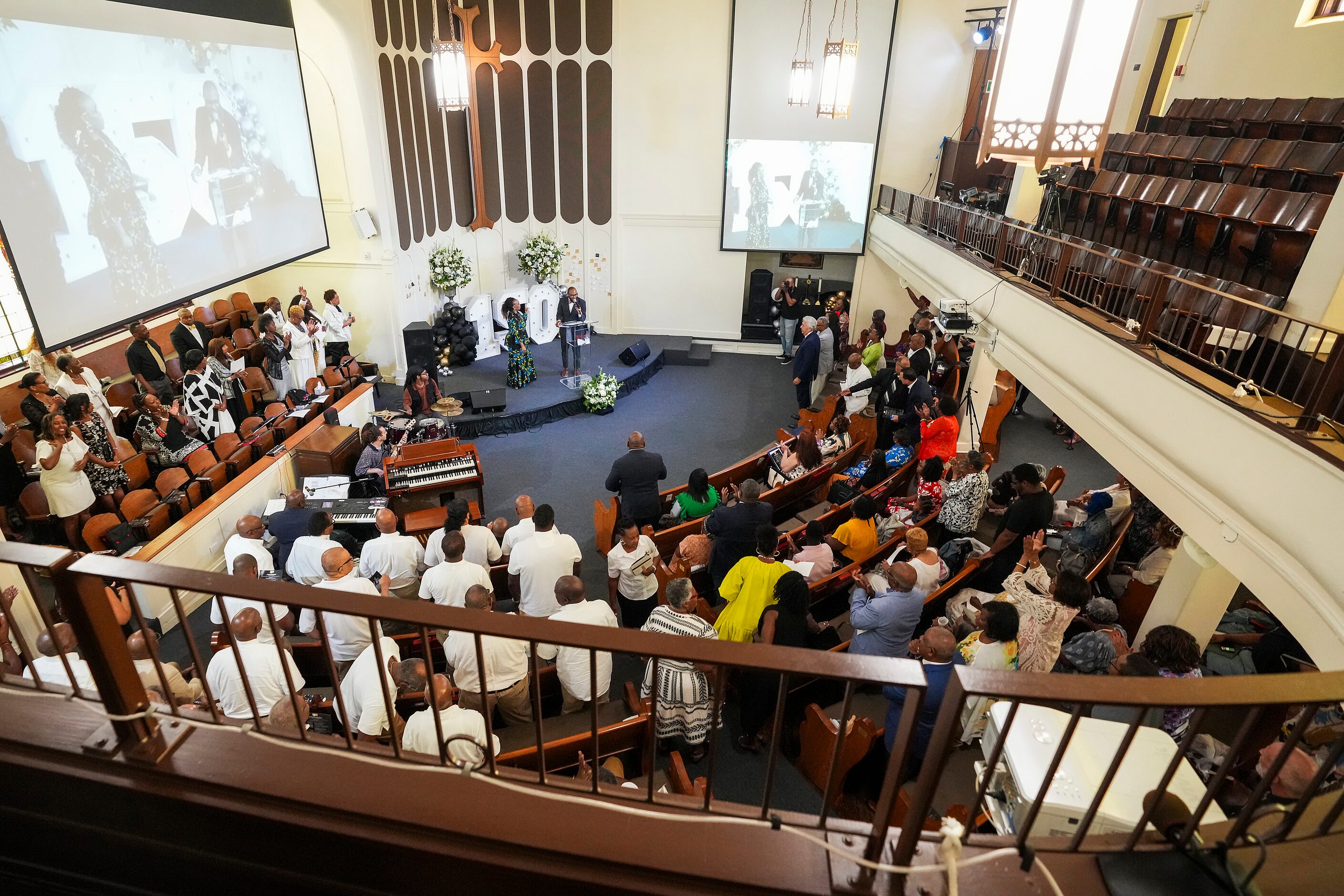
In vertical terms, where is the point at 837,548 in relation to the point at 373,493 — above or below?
above

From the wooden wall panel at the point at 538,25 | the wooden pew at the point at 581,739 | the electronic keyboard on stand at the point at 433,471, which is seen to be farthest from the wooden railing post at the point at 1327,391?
the wooden wall panel at the point at 538,25

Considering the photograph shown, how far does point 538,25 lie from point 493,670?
9970 mm

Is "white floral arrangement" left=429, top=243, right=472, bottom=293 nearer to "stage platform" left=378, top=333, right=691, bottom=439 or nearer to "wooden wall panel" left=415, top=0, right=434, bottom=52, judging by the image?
"stage platform" left=378, top=333, right=691, bottom=439

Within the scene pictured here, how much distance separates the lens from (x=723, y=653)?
138 cm

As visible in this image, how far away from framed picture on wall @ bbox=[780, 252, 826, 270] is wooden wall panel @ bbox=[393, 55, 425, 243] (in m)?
6.30

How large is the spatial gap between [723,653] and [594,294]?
11.0 m

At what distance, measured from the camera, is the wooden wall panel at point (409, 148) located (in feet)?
28.8

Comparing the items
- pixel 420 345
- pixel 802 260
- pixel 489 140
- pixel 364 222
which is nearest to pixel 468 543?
pixel 420 345

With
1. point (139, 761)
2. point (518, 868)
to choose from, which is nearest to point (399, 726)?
point (139, 761)

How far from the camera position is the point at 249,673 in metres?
3.07

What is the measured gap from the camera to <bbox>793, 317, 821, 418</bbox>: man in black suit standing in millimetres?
8633

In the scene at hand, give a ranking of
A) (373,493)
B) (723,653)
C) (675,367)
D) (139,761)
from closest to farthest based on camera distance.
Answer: (723,653) → (139,761) → (373,493) → (675,367)

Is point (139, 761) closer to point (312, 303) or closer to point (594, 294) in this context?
point (312, 303)

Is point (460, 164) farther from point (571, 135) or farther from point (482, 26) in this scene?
point (482, 26)
